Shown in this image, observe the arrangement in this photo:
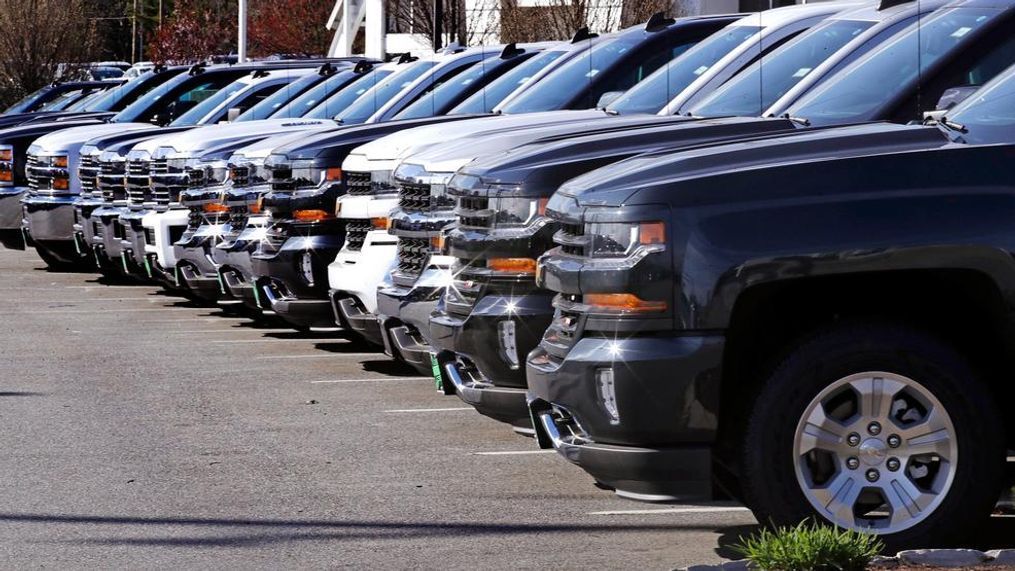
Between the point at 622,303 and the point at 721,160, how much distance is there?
71 centimetres

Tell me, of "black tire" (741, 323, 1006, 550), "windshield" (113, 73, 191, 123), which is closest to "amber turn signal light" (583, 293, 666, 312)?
"black tire" (741, 323, 1006, 550)

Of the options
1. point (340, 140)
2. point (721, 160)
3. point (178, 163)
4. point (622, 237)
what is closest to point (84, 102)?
point (178, 163)

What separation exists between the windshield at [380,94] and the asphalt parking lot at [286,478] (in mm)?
3288

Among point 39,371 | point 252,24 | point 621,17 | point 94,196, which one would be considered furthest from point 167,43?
point 39,371

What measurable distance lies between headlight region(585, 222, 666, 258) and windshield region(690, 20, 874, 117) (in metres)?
3.44

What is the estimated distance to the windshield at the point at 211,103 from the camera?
19.9 metres

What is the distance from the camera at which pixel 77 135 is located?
19.5m

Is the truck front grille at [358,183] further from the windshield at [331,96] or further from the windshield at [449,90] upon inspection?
the windshield at [331,96]

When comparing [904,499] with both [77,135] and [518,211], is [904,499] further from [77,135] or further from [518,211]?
[77,135]

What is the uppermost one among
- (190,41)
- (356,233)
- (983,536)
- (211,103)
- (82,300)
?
(190,41)

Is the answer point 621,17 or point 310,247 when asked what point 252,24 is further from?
point 310,247

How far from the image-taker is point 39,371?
12344 millimetres

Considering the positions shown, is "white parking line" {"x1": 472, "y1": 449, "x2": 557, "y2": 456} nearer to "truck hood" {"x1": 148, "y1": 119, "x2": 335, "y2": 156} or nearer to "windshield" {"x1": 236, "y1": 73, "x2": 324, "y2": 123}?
"truck hood" {"x1": 148, "y1": 119, "x2": 335, "y2": 156}

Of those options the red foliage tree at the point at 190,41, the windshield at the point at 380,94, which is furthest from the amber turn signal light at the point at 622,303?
the red foliage tree at the point at 190,41
